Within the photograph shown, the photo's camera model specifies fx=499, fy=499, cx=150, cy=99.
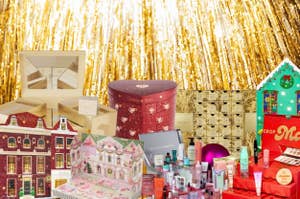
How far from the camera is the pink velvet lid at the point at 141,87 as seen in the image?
2.48 m

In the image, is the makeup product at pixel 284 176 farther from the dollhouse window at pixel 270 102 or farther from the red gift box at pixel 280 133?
the dollhouse window at pixel 270 102

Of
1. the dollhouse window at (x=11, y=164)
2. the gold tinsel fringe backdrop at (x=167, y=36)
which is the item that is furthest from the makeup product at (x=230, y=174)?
the gold tinsel fringe backdrop at (x=167, y=36)

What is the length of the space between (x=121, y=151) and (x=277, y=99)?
82 cm

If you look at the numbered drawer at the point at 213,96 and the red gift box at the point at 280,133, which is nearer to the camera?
the red gift box at the point at 280,133

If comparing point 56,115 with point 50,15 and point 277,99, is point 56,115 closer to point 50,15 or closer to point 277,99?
point 277,99

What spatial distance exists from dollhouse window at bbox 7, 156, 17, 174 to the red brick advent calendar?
659 millimetres

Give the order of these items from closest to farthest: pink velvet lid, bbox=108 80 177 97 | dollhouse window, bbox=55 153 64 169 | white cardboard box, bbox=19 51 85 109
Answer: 1. dollhouse window, bbox=55 153 64 169
2. white cardboard box, bbox=19 51 85 109
3. pink velvet lid, bbox=108 80 177 97

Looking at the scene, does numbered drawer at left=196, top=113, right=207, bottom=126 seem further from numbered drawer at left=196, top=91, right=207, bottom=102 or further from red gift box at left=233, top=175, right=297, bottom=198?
red gift box at left=233, top=175, right=297, bottom=198

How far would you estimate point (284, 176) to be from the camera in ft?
5.80

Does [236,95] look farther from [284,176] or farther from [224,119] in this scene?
[284,176]

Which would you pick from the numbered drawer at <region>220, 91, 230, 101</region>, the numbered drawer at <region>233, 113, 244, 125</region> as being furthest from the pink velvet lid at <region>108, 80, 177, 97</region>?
the numbered drawer at <region>233, 113, 244, 125</region>

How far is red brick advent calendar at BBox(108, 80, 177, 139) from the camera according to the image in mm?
2443

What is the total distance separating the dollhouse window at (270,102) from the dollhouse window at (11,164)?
3.71ft

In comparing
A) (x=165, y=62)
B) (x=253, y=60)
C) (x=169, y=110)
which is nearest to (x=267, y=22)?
(x=253, y=60)
